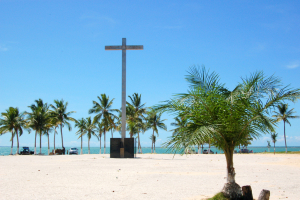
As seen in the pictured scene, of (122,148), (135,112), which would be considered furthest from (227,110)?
(135,112)

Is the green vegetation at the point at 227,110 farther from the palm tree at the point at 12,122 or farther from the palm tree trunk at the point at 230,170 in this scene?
the palm tree at the point at 12,122

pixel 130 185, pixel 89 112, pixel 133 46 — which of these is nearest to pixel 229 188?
pixel 130 185

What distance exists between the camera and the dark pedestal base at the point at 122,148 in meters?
27.5

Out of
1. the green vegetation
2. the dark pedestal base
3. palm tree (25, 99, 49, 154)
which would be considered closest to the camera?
the green vegetation

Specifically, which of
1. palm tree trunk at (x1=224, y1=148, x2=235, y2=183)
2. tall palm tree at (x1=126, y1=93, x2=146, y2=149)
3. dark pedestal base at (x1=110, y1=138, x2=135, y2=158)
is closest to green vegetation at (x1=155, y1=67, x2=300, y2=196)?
palm tree trunk at (x1=224, y1=148, x2=235, y2=183)

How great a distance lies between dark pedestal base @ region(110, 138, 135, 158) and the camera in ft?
90.1

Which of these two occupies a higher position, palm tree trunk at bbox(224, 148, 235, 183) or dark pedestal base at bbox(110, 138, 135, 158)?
palm tree trunk at bbox(224, 148, 235, 183)

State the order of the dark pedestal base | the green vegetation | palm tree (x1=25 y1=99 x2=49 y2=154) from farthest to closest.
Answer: palm tree (x1=25 y1=99 x2=49 y2=154)
the dark pedestal base
the green vegetation

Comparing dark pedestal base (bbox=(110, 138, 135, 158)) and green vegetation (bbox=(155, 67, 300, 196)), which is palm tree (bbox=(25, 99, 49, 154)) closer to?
dark pedestal base (bbox=(110, 138, 135, 158))

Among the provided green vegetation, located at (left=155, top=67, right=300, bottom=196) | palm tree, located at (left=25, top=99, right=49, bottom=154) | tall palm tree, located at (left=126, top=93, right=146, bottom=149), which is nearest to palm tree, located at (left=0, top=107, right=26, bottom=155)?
palm tree, located at (left=25, top=99, right=49, bottom=154)

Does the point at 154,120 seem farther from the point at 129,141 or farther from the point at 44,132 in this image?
the point at 129,141

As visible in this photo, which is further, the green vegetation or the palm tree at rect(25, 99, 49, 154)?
the palm tree at rect(25, 99, 49, 154)

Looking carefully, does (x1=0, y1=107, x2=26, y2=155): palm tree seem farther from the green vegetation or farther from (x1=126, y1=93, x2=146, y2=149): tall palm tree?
the green vegetation

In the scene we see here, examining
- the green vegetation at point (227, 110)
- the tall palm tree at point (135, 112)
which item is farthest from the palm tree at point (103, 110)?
the green vegetation at point (227, 110)
